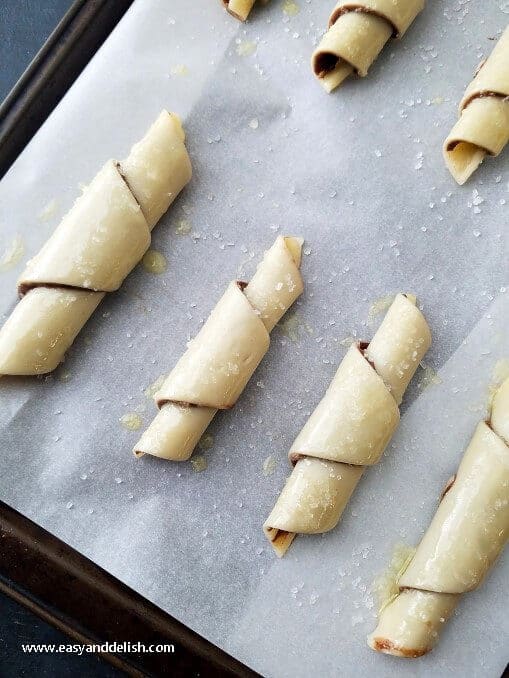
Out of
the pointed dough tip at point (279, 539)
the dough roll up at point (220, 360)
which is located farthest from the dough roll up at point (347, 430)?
the dough roll up at point (220, 360)

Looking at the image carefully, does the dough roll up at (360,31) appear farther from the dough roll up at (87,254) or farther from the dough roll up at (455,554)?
the dough roll up at (455,554)

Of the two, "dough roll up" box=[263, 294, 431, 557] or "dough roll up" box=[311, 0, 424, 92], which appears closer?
"dough roll up" box=[263, 294, 431, 557]

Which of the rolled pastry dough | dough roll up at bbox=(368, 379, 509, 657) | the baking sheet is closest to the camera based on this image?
dough roll up at bbox=(368, 379, 509, 657)

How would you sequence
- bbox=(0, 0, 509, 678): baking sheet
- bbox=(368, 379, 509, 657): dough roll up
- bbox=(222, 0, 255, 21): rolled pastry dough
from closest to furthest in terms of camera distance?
bbox=(368, 379, 509, 657): dough roll up → bbox=(0, 0, 509, 678): baking sheet → bbox=(222, 0, 255, 21): rolled pastry dough

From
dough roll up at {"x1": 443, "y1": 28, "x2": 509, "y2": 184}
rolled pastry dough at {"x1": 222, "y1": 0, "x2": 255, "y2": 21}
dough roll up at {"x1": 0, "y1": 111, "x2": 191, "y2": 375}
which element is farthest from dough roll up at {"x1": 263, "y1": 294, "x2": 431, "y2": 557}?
rolled pastry dough at {"x1": 222, "y1": 0, "x2": 255, "y2": 21}

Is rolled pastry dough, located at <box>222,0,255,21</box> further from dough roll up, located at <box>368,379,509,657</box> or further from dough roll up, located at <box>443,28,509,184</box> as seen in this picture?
dough roll up, located at <box>368,379,509,657</box>

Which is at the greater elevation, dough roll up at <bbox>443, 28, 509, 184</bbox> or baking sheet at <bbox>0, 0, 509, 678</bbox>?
dough roll up at <bbox>443, 28, 509, 184</bbox>

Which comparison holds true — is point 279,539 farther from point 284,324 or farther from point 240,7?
point 240,7

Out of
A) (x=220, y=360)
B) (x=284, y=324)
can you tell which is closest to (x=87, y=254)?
(x=220, y=360)
